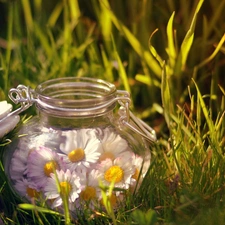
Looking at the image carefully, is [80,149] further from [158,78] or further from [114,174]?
[158,78]

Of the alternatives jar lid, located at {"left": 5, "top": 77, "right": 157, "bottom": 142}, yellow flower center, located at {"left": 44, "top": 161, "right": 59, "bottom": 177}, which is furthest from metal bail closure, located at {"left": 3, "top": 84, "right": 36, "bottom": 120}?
yellow flower center, located at {"left": 44, "top": 161, "right": 59, "bottom": 177}

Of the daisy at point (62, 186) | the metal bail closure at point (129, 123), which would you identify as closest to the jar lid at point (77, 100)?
the metal bail closure at point (129, 123)

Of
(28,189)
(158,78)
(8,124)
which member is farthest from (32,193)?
(158,78)

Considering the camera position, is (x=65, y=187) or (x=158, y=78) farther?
(x=158, y=78)

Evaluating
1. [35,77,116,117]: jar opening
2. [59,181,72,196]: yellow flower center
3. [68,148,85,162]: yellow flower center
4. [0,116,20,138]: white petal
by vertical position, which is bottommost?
[59,181,72,196]: yellow flower center

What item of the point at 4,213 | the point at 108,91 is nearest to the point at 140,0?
the point at 108,91

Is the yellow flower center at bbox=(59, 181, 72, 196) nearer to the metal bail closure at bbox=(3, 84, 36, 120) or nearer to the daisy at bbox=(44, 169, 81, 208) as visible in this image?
the daisy at bbox=(44, 169, 81, 208)
